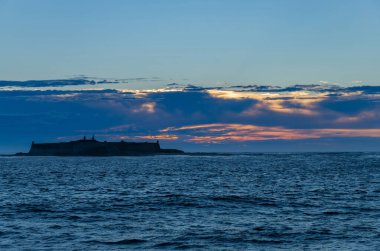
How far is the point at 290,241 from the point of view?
109ft

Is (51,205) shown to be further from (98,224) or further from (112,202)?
(98,224)

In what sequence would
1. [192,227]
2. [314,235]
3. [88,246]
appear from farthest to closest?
[192,227]
[314,235]
[88,246]

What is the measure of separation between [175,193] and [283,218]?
→ 75.7ft

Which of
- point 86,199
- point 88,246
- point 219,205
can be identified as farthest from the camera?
point 86,199

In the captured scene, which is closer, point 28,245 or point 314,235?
point 28,245

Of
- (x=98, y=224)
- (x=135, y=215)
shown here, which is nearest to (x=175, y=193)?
(x=135, y=215)

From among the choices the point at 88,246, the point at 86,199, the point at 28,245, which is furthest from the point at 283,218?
the point at 86,199

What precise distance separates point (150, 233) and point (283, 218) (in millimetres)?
11613

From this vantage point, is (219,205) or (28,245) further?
(219,205)

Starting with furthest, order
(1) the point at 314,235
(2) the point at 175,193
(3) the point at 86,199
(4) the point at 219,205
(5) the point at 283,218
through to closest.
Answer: (2) the point at 175,193 < (3) the point at 86,199 < (4) the point at 219,205 < (5) the point at 283,218 < (1) the point at 314,235

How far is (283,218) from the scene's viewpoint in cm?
4269

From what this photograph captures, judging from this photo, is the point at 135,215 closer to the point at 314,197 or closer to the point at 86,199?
the point at 86,199

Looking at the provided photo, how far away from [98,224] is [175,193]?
24.9m

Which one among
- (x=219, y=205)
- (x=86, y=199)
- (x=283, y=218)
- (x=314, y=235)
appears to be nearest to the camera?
(x=314, y=235)
